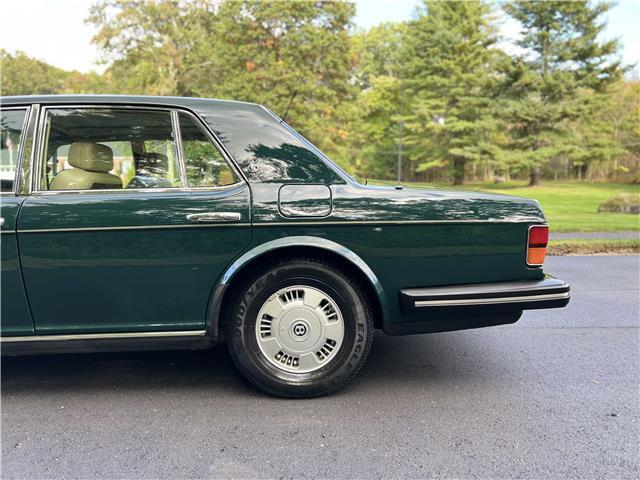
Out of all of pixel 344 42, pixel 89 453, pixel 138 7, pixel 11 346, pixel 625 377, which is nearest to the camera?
pixel 89 453

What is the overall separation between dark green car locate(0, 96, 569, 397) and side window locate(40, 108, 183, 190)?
1cm

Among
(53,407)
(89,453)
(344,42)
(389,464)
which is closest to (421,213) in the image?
(389,464)

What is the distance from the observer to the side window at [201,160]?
9.43 ft

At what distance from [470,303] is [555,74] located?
113 feet

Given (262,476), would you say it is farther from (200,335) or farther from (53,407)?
(53,407)

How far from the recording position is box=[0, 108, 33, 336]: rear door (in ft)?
8.59

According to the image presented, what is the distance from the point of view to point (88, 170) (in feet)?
9.93

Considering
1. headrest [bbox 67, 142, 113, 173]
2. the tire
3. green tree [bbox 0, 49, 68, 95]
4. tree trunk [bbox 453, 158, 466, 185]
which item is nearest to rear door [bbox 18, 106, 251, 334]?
headrest [bbox 67, 142, 113, 173]

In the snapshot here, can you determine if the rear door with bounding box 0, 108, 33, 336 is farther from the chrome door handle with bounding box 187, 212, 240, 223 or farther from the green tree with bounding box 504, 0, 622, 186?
the green tree with bounding box 504, 0, 622, 186

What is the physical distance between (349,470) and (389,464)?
195 millimetres

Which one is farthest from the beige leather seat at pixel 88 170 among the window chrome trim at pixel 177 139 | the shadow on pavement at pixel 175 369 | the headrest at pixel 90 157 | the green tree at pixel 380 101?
the green tree at pixel 380 101

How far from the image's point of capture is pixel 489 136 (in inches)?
1433

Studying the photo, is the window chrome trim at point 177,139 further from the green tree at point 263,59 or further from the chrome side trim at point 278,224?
the green tree at point 263,59

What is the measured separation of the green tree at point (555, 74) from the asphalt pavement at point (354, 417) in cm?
3176
